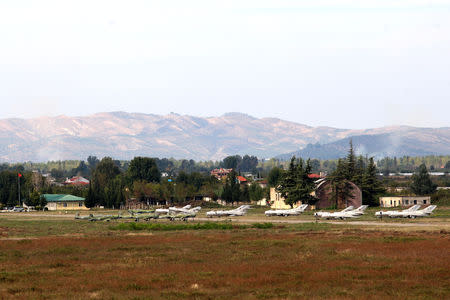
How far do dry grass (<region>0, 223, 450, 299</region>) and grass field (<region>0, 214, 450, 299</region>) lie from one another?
52 millimetres

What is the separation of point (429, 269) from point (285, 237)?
26.5 meters

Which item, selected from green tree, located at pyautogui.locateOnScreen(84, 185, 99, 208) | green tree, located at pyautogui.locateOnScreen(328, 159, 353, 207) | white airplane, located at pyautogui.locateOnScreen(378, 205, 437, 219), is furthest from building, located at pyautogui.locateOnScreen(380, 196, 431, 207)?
green tree, located at pyautogui.locateOnScreen(84, 185, 99, 208)

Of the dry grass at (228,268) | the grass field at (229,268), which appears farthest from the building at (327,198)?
the dry grass at (228,268)

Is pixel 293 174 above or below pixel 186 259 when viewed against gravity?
above

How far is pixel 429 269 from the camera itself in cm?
3741

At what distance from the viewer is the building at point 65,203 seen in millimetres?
174750

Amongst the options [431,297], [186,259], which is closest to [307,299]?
[431,297]

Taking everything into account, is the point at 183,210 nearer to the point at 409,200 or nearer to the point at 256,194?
the point at 409,200

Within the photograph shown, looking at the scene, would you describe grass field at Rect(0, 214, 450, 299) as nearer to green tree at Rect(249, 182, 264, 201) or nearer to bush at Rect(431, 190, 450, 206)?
bush at Rect(431, 190, 450, 206)

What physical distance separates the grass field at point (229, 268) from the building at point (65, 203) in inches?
4600

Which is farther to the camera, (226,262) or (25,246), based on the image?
(25,246)

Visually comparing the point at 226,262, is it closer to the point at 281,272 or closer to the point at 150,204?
the point at 281,272

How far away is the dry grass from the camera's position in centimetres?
3133

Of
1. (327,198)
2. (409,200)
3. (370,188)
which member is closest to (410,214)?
(327,198)
